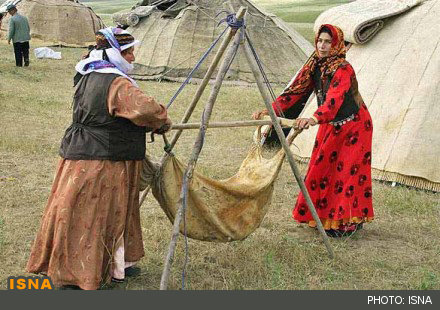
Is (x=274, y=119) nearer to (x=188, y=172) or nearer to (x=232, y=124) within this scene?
(x=232, y=124)

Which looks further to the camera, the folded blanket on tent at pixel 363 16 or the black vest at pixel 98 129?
the folded blanket on tent at pixel 363 16

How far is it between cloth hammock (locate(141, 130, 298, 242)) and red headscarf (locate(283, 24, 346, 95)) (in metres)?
0.73

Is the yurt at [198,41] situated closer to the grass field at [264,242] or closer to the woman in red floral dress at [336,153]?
the grass field at [264,242]

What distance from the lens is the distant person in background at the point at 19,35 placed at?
46.1ft

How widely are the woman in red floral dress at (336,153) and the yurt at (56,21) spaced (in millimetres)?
15397

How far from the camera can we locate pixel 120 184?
11.6 feet

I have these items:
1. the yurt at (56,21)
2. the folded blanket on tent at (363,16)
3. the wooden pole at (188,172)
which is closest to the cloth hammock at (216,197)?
the wooden pole at (188,172)

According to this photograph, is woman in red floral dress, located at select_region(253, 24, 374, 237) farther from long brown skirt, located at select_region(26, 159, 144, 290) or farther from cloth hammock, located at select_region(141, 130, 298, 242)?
long brown skirt, located at select_region(26, 159, 144, 290)

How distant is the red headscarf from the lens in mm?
4438

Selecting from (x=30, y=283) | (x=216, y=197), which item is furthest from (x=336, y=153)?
(x=30, y=283)

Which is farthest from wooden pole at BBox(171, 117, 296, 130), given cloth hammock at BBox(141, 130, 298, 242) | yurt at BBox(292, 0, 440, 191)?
yurt at BBox(292, 0, 440, 191)

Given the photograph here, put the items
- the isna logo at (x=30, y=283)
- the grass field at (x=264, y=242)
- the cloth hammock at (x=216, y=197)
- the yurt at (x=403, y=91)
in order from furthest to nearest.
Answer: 1. the yurt at (x=403, y=91)
2. the grass field at (x=264, y=242)
3. the cloth hammock at (x=216, y=197)
4. the isna logo at (x=30, y=283)

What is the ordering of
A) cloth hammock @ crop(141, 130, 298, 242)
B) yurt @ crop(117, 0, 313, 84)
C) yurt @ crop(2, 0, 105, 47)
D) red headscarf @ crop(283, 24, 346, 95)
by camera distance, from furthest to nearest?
yurt @ crop(2, 0, 105, 47)
yurt @ crop(117, 0, 313, 84)
red headscarf @ crop(283, 24, 346, 95)
cloth hammock @ crop(141, 130, 298, 242)

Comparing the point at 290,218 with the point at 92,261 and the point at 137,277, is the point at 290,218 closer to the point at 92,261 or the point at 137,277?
the point at 137,277
